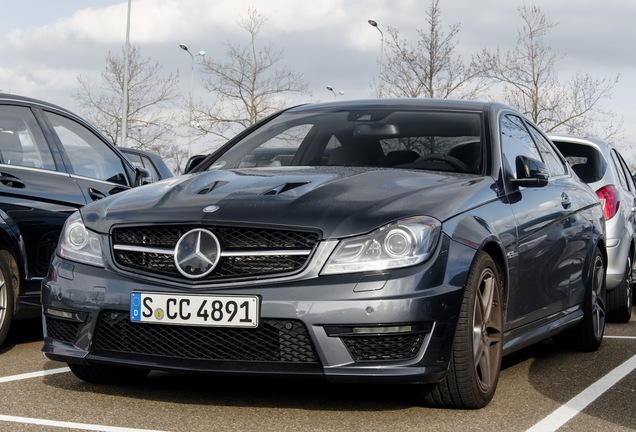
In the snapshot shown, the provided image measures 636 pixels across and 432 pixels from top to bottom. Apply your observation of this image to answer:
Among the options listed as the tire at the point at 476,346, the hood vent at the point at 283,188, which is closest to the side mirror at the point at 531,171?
the tire at the point at 476,346

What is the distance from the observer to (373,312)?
4.73m

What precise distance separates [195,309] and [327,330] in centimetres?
59

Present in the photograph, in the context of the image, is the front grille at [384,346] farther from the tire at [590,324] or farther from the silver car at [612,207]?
the silver car at [612,207]

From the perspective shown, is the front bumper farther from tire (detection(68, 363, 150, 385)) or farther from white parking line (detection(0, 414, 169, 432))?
tire (detection(68, 363, 150, 385))

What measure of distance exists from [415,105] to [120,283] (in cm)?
247

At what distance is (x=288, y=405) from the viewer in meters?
5.28

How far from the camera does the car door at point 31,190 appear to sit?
728 centimetres

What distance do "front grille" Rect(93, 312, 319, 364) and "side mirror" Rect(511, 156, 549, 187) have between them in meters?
2.01

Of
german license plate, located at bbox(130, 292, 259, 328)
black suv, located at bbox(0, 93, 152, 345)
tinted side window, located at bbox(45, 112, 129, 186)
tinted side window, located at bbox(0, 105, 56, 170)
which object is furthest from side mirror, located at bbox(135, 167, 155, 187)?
german license plate, located at bbox(130, 292, 259, 328)

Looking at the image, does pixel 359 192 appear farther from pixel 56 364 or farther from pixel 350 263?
pixel 56 364

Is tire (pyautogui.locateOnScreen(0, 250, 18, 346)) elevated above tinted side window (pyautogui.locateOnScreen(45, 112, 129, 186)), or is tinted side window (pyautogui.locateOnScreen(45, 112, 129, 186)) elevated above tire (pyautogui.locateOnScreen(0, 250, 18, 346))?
tinted side window (pyautogui.locateOnScreen(45, 112, 129, 186))

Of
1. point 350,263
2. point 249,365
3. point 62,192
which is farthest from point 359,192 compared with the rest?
point 62,192

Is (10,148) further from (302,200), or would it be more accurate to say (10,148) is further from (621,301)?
(621,301)

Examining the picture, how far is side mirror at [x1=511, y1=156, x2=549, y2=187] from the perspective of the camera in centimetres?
629
